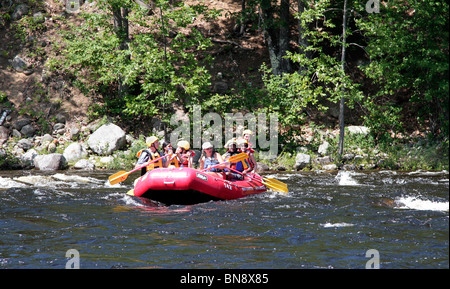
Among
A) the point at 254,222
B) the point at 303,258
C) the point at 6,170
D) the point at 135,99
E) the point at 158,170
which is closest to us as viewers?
the point at 303,258

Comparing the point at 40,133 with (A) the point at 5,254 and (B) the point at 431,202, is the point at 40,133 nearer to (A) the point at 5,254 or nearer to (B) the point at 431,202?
(A) the point at 5,254

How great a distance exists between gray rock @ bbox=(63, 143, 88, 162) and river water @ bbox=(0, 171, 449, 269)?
561cm

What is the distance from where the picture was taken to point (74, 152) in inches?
679

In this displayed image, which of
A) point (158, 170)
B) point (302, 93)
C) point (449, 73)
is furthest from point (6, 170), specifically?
point (449, 73)

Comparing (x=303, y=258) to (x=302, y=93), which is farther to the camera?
(x=302, y=93)

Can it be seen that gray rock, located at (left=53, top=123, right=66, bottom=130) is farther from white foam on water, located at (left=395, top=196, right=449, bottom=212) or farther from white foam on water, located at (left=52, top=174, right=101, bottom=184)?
white foam on water, located at (left=395, top=196, right=449, bottom=212)

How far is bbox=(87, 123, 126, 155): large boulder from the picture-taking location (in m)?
17.4

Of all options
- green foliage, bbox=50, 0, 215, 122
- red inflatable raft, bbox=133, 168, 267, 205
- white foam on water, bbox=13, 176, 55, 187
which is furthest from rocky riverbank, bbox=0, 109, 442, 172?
red inflatable raft, bbox=133, 168, 267, 205

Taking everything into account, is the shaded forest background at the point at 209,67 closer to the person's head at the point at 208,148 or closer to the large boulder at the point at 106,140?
the large boulder at the point at 106,140

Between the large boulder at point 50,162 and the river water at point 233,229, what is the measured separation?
4.74m

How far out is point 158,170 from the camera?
30.3ft

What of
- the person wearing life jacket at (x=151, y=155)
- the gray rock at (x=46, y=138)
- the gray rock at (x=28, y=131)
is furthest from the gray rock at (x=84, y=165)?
the person wearing life jacket at (x=151, y=155)

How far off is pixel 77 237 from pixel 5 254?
3.39ft

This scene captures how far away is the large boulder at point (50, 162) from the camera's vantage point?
1617 cm
